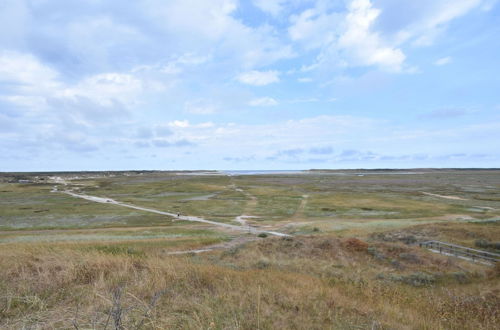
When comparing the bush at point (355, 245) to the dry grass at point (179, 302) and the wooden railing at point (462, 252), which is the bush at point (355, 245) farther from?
the dry grass at point (179, 302)

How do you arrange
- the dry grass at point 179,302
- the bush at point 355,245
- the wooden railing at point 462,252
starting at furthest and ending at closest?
the bush at point 355,245
the wooden railing at point 462,252
the dry grass at point 179,302

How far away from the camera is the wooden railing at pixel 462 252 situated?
1988cm

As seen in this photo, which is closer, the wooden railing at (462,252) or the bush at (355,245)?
the wooden railing at (462,252)

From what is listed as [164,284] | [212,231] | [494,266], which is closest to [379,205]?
[212,231]

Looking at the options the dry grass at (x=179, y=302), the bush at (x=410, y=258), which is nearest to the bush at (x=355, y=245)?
the bush at (x=410, y=258)

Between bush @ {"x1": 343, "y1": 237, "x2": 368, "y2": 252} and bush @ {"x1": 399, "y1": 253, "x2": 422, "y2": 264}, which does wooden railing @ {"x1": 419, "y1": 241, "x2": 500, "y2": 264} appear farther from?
bush @ {"x1": 343, "y1": 237, "x2": 368, "y2": 252}

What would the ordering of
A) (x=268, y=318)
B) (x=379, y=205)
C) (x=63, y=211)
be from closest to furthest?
(x=268, y=318)
(x=63, y=211)
(x=379, y=205)

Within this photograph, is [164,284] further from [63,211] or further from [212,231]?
[63,211]

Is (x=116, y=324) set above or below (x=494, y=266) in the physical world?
above

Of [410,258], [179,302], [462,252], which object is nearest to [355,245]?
[410,258]

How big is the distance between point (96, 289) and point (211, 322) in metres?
3.29

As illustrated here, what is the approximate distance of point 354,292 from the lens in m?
8.66

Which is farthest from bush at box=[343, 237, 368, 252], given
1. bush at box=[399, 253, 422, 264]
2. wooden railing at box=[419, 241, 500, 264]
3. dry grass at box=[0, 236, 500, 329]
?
dry grass at box=[0, 236, 500, 329]

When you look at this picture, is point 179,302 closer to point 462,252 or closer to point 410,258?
point 410,258
